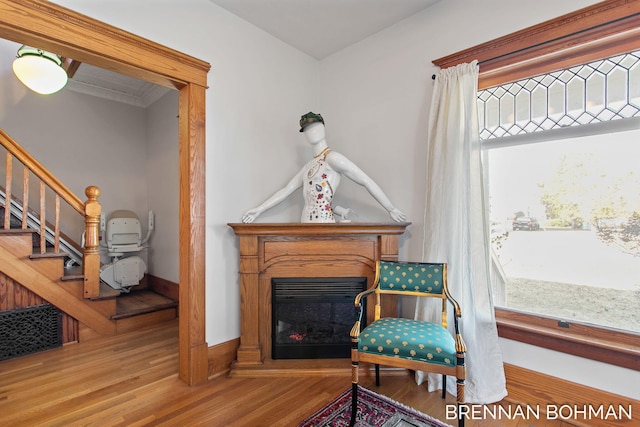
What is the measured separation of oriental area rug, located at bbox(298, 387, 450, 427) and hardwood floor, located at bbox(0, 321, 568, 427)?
68mm

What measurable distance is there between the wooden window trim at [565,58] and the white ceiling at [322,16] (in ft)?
2.20

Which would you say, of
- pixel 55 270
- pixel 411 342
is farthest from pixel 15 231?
pixel 411 342

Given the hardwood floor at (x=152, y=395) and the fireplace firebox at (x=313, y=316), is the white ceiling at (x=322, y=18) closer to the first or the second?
the fireplace firebox at (x=313, y=316)

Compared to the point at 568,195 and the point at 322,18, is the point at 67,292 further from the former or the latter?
the point at 568,195

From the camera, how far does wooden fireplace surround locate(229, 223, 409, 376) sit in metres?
2.17

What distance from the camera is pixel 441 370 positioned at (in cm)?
147

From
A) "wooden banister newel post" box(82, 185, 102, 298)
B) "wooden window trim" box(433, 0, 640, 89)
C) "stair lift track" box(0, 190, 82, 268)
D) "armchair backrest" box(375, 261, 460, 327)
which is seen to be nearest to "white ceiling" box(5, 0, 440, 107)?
"wooden window trim" box(433, 0, 640, 89)

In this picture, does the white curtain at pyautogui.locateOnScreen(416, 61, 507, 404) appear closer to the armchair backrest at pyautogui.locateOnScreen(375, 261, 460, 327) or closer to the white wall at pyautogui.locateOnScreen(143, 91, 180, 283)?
the armchair backrest at pyautogui.locateOnScreen(375, 261, 460, 327)

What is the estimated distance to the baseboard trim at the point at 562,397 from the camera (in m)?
1.54

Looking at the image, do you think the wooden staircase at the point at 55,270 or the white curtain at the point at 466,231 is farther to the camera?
the wooden staircase at the point at 55,270

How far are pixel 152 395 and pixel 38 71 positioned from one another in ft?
8.38

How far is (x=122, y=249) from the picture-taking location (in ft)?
11.8

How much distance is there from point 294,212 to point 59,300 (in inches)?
91.1

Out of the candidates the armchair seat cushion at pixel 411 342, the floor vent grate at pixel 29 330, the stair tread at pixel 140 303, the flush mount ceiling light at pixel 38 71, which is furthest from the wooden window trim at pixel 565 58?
the floor vent grate at pixel 29 330
